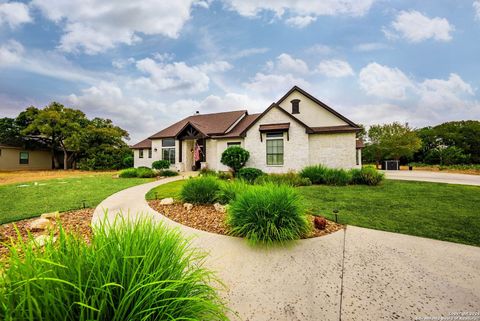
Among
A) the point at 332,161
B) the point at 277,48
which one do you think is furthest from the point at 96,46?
the point at 332,161

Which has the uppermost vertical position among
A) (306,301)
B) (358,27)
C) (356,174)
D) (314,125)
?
(358,27)

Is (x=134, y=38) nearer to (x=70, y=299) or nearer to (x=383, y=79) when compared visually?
(x=70, y=299)

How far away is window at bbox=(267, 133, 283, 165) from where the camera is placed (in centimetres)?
1529

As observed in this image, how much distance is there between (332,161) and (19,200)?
679 inches

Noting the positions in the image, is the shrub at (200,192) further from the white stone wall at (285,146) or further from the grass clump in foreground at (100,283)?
the white stone wall at (285,146)

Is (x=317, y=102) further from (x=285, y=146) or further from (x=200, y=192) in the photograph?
(x=200, y=192)

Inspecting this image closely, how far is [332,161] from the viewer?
48.5ft

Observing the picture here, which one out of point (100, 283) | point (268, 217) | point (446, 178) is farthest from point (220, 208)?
point (446, 178)

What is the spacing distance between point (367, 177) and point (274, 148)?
6.72 meters

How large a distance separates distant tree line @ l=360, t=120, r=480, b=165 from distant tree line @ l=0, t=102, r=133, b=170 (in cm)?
3591

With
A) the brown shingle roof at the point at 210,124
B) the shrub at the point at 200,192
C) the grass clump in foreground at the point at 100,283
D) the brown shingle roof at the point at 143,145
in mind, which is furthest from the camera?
the brown shingle roof at the point at 143,145

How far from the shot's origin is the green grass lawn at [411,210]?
14.2 feet

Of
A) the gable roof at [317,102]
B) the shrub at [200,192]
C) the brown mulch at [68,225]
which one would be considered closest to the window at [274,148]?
the gable roof at [317,102]

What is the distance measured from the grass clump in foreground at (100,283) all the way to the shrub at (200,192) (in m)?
4.30
